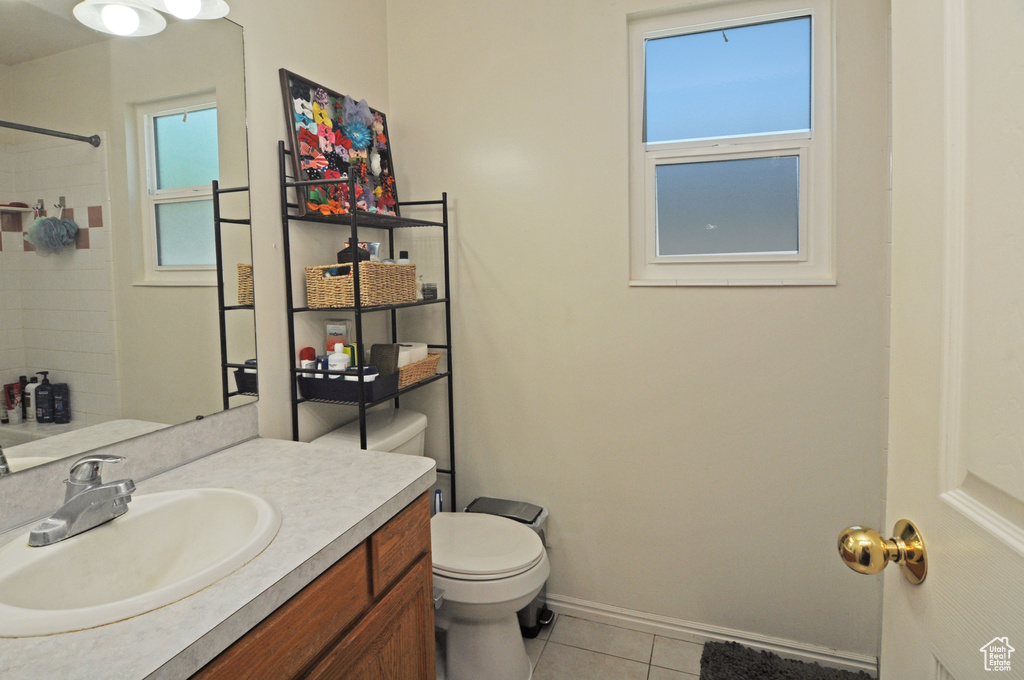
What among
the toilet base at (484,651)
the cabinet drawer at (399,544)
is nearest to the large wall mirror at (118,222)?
the cabinet drawer at (399,544)

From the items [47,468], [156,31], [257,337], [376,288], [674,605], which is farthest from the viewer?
[674,605]

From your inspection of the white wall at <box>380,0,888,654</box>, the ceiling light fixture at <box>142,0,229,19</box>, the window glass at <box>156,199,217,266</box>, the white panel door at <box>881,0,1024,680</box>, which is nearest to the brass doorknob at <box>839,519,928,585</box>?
the white panel door at <box>881,0,1024,680</box>

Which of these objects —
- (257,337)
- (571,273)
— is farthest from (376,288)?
(571,273)

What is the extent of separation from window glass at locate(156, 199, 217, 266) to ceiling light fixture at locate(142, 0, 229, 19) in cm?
45

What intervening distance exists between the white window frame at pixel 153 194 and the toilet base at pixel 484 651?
1307 millimetres

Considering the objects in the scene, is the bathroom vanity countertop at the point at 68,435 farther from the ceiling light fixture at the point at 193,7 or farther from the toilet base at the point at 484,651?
the toilet base at the point at 484,651

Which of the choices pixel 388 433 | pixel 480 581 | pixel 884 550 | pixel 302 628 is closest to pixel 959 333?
pixel 884 550

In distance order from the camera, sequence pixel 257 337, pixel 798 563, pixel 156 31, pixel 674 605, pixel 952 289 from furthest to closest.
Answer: pixel 674 605 → pixel 798 563 → pixel 257 337 → pixel 156 31 → pixel 952 289

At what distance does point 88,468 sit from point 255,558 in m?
0.40

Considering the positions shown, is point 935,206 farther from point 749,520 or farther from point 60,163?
point 749,520

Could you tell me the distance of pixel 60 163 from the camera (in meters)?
1.13

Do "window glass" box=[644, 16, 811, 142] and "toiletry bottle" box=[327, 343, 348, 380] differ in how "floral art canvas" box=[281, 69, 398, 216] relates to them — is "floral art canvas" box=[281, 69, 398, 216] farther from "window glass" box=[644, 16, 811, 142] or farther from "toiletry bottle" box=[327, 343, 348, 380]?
"window glass" box=[644, 16, 811, 142]

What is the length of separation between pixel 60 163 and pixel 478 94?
1398 mm

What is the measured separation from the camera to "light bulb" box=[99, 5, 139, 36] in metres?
1.23
